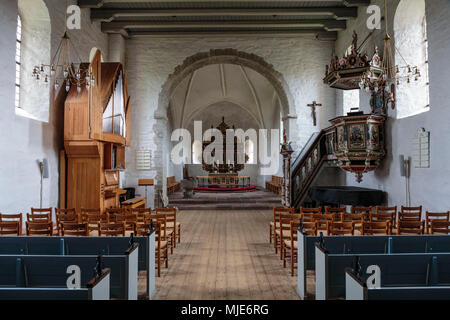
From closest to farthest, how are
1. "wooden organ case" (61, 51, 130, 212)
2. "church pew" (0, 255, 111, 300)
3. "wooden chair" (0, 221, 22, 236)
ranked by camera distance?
"church pew" (0, 255, 111, 300), "wooden chair" (0, 221, 22, 236), "wooden organ case" (61, 51, 130, 212)

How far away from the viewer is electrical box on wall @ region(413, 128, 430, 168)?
22.9 ft

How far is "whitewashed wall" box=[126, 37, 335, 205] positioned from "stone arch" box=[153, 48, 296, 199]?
15 centimetres

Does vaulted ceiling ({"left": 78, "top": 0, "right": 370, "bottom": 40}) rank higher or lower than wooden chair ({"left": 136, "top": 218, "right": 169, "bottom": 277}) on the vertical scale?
higher

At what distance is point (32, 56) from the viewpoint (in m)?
7.86

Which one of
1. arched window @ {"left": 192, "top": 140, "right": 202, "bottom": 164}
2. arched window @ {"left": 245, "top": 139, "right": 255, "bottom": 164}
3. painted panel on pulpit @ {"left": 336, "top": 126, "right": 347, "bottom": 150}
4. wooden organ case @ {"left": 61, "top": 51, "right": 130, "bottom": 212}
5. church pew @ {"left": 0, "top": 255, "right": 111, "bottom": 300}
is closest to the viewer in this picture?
church pew @ {"left": 0, "top": 255, "right": 111, "bottom": 300}

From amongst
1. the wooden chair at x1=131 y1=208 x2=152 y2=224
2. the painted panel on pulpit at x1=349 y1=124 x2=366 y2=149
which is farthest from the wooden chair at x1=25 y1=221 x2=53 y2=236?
the painted panel on pulpit at x1=349 y1=124 x2=366 y2=149

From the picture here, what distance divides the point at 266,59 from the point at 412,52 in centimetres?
596

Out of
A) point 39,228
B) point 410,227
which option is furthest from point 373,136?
point 39,228

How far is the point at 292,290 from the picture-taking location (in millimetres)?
4051

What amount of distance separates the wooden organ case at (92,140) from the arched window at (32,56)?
64 cm

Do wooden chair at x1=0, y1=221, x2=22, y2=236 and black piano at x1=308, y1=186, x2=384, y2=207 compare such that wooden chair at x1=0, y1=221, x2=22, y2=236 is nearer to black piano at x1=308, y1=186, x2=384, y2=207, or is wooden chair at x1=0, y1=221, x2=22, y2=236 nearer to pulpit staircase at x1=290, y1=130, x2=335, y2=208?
black piano at x1=308, y1=186, x2=384, y2=207

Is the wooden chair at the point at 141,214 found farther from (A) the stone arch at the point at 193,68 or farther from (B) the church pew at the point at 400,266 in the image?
(A) the stone arch at the point at 193,68
